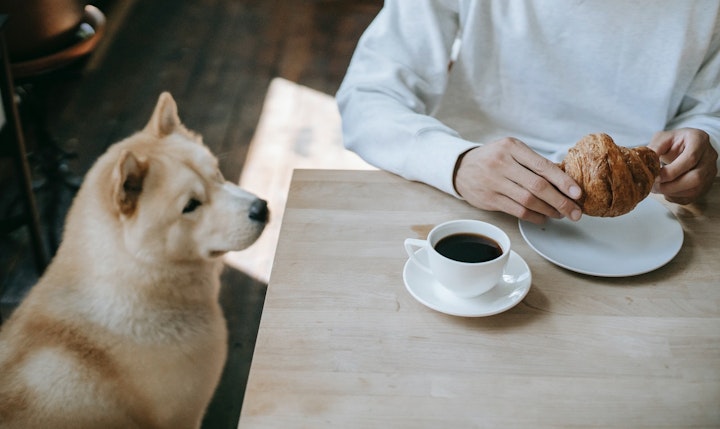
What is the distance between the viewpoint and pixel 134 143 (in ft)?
3.85

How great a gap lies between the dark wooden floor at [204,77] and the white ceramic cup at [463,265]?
42.2 inches

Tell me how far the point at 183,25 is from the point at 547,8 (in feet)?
9.40

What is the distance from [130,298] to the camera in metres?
1.12

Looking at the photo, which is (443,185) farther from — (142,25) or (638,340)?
(142,25)

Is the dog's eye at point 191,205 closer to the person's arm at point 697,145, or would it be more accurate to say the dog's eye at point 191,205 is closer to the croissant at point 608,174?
the croissant at point 608,174

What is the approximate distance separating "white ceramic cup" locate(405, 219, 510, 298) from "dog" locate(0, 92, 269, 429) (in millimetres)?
443

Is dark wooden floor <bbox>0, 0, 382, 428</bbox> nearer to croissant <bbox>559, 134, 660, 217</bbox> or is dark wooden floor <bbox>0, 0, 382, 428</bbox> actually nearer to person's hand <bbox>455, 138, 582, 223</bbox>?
person's hand <bbox>455, 138, 582, 223</bbox>

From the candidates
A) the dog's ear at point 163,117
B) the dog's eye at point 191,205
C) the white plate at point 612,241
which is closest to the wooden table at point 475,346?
the white plate at point 612,241

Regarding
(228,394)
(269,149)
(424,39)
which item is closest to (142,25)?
(269,149)

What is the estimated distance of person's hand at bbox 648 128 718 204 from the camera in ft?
3.24

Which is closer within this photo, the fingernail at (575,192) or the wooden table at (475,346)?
the wooden table at (475,346)

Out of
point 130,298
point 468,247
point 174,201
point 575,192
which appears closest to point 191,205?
point 174,201

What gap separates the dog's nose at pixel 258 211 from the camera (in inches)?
46.8

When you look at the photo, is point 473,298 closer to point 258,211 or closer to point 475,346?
point 475,346
